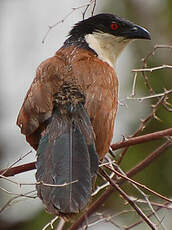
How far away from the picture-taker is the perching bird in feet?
9.86

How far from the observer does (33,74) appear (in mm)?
5828

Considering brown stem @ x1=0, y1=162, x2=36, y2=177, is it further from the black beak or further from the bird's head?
the black beak

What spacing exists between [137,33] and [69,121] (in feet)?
3.31

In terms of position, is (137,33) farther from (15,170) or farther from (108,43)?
(15,170)

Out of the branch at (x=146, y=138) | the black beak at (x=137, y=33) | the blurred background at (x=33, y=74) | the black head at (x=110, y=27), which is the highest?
the black head at (x=110, y=27)

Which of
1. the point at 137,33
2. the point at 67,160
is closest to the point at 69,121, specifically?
the point at 67,160

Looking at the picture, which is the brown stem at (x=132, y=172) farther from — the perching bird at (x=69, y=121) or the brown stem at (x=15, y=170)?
the brown stem at (x=15, y=170)

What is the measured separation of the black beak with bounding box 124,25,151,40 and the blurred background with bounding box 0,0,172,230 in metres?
1.31

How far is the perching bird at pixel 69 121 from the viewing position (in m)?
3.00

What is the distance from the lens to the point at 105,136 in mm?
3393

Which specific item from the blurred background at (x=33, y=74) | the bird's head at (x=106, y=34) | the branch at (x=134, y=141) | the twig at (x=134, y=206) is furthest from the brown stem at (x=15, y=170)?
the blurred background at (x=33, y=74)

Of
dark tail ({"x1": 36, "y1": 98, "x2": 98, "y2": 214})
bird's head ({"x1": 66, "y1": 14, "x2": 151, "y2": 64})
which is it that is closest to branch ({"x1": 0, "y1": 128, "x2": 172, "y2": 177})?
dark tail ({"x1": 36, "y1": 98, "x2": 98, "y2": 214})

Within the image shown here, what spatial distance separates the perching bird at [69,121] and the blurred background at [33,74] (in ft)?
5.87

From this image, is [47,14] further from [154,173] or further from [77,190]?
Result: [77,190]
